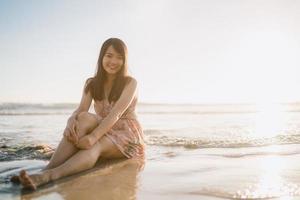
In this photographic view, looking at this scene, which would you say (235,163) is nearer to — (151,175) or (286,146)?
(151,175)

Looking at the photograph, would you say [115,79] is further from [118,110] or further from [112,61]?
[118,110]

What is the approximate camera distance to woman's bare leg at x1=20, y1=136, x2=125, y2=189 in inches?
126

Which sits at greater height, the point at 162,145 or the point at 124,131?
the point at 124,131

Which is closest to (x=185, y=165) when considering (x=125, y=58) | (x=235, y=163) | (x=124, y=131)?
(x=235, y=163)

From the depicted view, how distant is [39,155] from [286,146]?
3.67 metres

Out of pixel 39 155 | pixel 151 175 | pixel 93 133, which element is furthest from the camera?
pixel 39 155

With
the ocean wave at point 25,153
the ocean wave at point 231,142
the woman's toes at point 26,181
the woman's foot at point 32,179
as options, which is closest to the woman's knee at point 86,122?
the woman's foot at point 32,179

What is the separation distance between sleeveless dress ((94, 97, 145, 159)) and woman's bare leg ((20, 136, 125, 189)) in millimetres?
88

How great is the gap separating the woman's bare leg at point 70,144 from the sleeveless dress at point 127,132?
28 cm

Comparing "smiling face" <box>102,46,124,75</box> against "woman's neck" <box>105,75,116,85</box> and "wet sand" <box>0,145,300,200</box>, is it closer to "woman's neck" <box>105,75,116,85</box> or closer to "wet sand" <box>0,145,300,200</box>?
"woman's neck" <box>105,75,116,85</box>

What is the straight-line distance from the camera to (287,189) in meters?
2.99

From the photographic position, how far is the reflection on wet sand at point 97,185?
299 centimetres

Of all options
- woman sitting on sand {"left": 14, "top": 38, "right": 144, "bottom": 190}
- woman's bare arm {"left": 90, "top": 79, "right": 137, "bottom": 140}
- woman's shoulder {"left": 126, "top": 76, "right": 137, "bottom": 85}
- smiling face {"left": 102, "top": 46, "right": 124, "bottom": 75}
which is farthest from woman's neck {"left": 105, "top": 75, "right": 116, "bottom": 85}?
woman's bare arm {"left": 90, "top": 79, "right": 137, "bottom": 140}

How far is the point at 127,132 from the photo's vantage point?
4.73m
